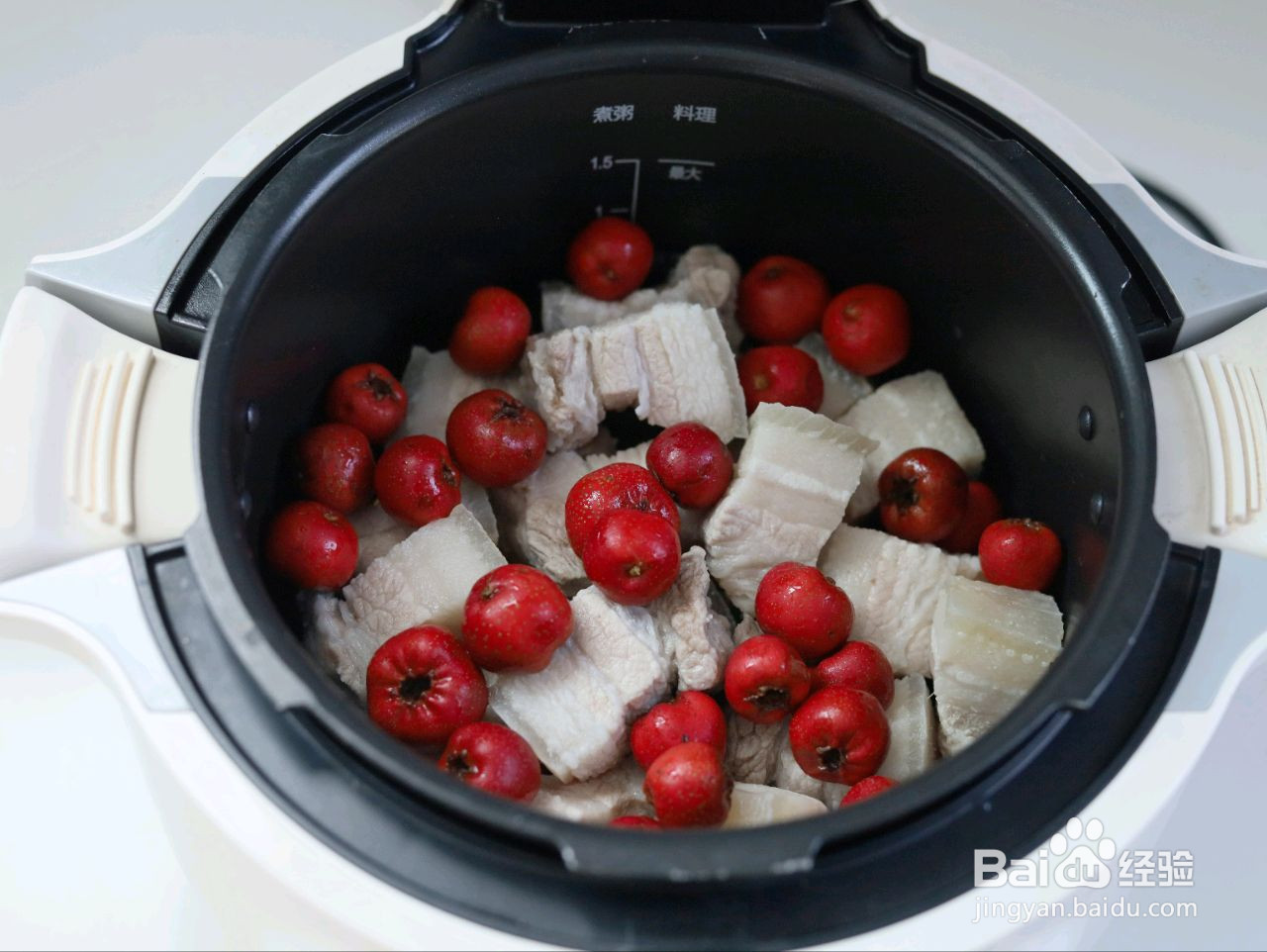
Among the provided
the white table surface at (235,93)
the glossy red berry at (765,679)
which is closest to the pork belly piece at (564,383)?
the glossy red berry at (765,679)

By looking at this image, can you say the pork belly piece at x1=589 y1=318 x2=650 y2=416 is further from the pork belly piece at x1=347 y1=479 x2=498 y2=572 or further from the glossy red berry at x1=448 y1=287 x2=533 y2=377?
the pork belly piece at x1=347 y1=479 x2=498 y2=572

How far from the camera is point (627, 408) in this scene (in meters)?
1.41

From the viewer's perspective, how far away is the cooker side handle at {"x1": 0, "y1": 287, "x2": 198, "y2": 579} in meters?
1.02

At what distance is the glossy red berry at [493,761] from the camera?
1031 millimetres

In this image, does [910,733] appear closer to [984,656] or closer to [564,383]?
[984,656]

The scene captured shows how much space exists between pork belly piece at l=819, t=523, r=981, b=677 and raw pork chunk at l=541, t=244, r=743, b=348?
0.96ft

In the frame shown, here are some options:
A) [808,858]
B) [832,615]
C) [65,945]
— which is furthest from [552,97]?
[65,945]

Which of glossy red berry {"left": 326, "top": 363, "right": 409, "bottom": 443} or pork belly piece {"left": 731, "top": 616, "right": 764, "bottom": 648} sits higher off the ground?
glossy red berry {"left": 326, "top": 363, "right": 409, "bottom": 443}

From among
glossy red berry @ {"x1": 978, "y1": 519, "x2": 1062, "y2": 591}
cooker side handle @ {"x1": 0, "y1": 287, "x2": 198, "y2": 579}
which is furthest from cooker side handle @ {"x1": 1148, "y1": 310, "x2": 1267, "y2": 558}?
cooker side handle @ {"x1": 0, "y1": 287, "x2": 198, "y2": 579}

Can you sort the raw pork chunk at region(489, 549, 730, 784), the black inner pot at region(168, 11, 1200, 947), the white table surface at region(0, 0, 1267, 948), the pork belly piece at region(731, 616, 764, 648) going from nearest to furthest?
the black inner pot at region(168, 11, 1200, 947) < the raw pork chunk at region(489, 549, 730, 784) < the pork belly piece at region(731, 616, 764, 648) < the white table surface at region(0, 0, 1267, 948)

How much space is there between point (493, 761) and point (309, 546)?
26cm

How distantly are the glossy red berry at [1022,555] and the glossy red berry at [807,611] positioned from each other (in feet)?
0.51

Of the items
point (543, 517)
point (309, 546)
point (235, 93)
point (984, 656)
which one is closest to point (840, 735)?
point (984, 656)

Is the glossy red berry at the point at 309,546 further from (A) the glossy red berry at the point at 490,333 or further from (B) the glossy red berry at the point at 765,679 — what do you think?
(B) the glossy red berry at the point at 765,679
